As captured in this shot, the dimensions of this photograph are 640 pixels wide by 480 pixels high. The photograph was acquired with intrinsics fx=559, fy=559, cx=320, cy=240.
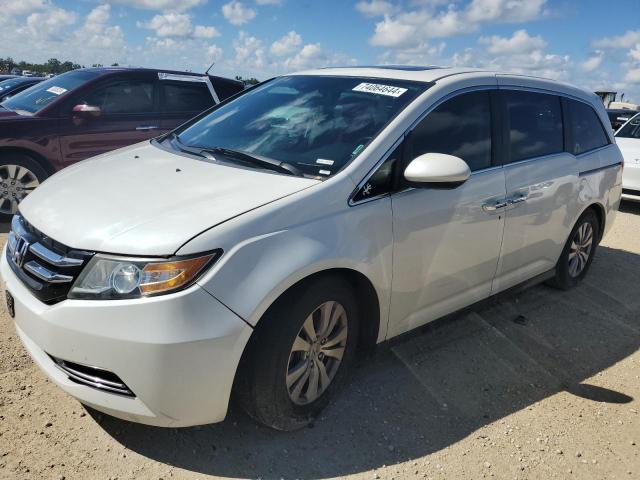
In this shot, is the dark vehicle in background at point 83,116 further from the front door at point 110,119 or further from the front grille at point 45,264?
the front grille at point 45,264

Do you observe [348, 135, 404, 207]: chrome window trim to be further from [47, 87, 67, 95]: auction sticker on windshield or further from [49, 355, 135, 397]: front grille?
[47, 87, 67, 95]: auction sticker on windshield

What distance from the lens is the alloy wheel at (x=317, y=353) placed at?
8.59 feet

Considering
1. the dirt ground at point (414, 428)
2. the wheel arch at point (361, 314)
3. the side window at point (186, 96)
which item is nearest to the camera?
the wheel arch at point (361, 314)

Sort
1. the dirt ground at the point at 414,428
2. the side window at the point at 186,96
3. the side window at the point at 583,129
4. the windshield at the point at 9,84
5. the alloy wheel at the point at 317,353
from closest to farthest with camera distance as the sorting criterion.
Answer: the dirt ground at the point at 414,428, the alloy wheel at the point at 317,353, the side window at the point at 583,129, the side window at the point at 186,96, the windshield at the point at 9,84

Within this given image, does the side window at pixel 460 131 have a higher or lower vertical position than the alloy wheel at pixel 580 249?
higher

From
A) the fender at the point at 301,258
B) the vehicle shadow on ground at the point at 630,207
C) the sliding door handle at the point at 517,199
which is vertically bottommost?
the vehicle shadow on ground at the point at 630,207

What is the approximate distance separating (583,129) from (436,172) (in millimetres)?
2389

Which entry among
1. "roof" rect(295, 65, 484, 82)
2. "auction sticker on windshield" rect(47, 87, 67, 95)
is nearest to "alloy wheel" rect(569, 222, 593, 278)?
"roof" rect(295, 65, 484, 82)

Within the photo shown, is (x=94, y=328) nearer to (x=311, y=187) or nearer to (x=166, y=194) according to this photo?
(x=166, y=194)

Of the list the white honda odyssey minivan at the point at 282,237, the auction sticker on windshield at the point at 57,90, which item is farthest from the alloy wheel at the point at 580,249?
the auction sticker on windshield at the point at 57,90

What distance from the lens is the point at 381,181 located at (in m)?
2.81

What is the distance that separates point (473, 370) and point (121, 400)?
215 centimetres

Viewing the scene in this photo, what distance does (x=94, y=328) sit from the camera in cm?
216

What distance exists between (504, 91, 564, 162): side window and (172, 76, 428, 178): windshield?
0.86 meters
